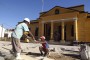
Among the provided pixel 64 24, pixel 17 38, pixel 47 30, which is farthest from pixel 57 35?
pixel 17 38

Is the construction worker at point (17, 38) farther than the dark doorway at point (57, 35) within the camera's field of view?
No

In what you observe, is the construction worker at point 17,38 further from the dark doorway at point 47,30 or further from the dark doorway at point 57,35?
the dark doorway at point 47,30

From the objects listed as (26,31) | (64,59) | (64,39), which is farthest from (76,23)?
(26,31)

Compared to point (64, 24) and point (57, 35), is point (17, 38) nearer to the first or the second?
point (64, 24)

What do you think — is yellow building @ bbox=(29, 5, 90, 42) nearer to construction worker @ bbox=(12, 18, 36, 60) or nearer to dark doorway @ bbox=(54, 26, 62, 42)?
dark doorway @ bbox=(54, 26, 62, 42)

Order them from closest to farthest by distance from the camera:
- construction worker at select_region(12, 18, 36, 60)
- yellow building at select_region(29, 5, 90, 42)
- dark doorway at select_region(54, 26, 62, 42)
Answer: construction worker at select_region(12, 18, 36, 60)
yellow building at select_region(29, 5, 90, 42)
dark doorway at select_region(54, 26, 62, 42)

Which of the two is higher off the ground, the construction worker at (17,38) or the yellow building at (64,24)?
the yellow building at (64,24)

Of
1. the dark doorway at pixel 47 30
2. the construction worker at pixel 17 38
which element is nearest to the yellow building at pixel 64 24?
the dark doorway at pixel 47 30

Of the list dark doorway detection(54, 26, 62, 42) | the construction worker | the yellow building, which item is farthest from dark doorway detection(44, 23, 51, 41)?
the construction worker

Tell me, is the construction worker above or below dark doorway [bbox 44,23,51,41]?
below

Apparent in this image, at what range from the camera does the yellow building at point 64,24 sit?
23.3 m

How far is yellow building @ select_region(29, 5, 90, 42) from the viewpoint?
23.3 meters

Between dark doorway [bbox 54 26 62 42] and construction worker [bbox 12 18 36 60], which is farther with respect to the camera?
dark doorway [bbox 54 26 62 42]

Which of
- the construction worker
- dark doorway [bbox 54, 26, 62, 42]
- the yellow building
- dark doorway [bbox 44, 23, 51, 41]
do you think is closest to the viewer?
the construction worker
